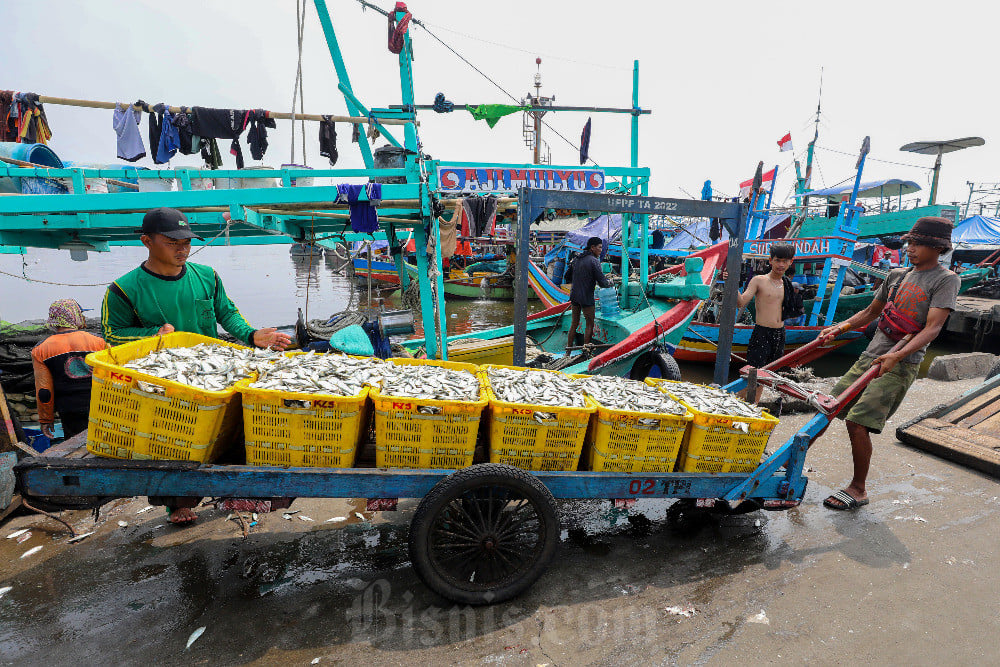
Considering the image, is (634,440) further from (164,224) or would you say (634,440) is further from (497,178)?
(497,178)

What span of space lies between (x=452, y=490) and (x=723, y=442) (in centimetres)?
181

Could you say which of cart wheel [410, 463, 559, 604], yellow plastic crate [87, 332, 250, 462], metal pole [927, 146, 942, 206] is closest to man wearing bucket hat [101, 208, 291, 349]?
yellow plastic crate [87, 332, 250, 462]

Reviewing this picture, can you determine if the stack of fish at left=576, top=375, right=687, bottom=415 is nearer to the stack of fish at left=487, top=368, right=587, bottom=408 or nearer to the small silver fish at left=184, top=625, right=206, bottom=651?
the stack of fish at left=487, top=368, right=587, bottom=408

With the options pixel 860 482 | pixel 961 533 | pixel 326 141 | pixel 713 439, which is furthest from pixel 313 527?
pixel 326 141

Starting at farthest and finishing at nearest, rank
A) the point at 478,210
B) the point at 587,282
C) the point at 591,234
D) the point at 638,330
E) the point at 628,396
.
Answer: the point at 591,234 → the point at 478,210 → the point at 587,282 → the point at 638,330 → the point at 628,396

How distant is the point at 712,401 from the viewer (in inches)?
134

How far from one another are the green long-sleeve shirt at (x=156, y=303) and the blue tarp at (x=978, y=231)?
30183 mm

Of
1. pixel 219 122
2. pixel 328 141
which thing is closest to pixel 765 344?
pixel 328 141

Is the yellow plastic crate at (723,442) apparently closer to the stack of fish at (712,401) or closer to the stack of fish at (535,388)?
the stack of fish at (712,401)

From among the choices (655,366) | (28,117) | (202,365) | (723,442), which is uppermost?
(28,117)

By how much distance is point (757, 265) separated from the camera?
16.0 metres

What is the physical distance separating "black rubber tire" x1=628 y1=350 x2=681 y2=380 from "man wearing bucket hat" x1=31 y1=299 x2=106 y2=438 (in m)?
6.00

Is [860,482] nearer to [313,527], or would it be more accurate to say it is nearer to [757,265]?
[313,527]

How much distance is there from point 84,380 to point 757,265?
17.3 meters
